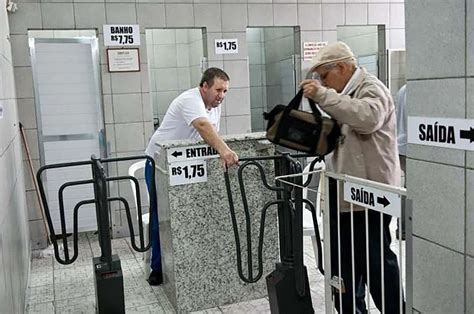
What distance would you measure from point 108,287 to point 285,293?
3.49 feet

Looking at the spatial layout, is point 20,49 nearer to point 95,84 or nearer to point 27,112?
point 27,112

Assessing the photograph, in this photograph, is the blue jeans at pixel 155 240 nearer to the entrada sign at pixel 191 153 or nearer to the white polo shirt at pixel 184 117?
the white polo shirt at pixel 184 117

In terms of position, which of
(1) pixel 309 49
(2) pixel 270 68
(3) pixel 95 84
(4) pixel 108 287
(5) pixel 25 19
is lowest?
(4) pixel 108 287

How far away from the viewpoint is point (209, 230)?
3.24m

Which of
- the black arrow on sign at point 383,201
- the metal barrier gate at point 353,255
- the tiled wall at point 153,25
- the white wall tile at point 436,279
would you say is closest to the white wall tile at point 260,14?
the tiled wall at point 153,25

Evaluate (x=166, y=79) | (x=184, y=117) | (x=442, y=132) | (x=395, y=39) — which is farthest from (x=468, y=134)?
(x=166, y=79)

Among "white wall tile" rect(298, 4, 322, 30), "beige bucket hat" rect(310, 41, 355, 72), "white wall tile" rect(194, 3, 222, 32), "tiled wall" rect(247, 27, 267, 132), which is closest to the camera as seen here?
"beige bucket hat" rect(310, 41, 355, 72)

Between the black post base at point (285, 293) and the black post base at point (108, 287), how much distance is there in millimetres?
939

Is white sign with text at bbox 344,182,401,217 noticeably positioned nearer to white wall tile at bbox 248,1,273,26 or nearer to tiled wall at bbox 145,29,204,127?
white wall tile at bbox 248,1,273,26

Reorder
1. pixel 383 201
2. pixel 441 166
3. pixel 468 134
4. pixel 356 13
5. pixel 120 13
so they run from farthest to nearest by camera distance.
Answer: pixel 356 13 → pixel 120 13 → pixel 383 201 → pixel 441 166 → pixel 468 134

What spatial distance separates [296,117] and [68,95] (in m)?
3.37

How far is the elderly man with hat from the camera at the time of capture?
2.26 meters

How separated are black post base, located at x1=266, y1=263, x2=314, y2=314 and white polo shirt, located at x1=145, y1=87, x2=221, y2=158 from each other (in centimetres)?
116

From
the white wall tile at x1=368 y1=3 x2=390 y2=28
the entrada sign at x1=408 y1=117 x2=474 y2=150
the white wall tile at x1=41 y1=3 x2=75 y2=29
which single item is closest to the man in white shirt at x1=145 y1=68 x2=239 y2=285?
the entrada sign at x1=408 y1=117 x2=474 y2=150
